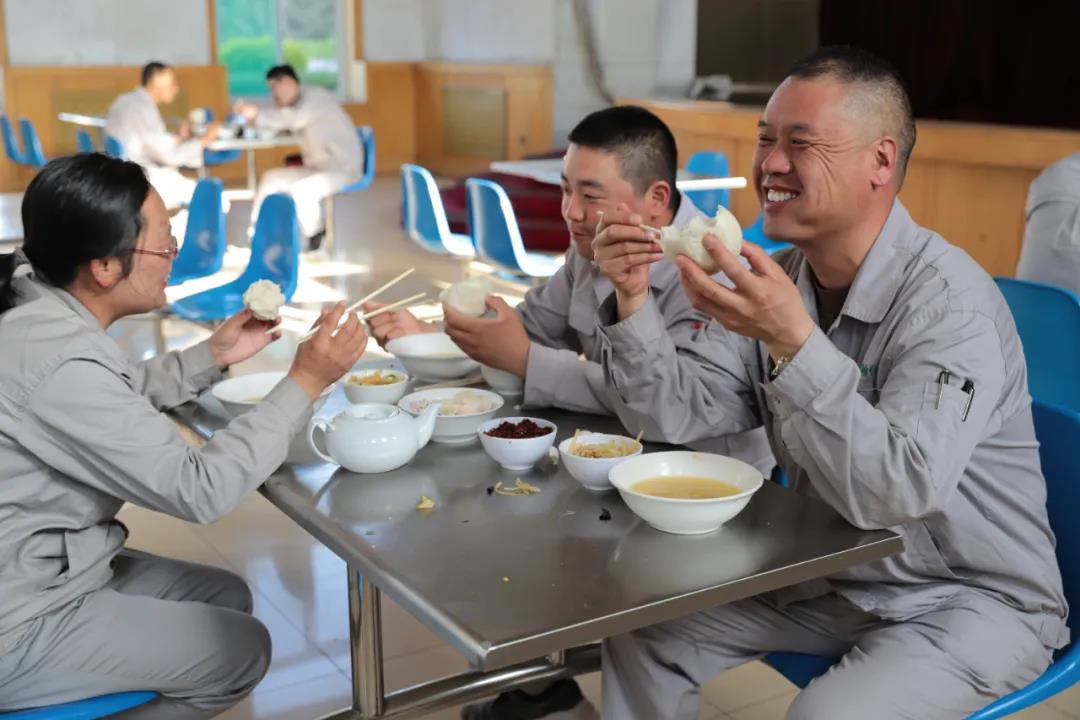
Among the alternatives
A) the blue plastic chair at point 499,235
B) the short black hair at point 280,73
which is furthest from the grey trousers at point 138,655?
the short black hair at point 280,73

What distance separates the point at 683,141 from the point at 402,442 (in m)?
7.26

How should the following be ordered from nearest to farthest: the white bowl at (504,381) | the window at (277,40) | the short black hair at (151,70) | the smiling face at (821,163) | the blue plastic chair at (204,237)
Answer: the smiling face at (821,163) → the white bowl at (504,381) → the blue plastic chair at (204,237) → the short black hair at (151,70) → the window at (277,40)

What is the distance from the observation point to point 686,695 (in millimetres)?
1971

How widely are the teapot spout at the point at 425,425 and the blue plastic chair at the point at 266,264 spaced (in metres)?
2.54

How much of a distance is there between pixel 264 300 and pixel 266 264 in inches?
91.4

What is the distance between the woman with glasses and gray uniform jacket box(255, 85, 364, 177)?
6.41 metres

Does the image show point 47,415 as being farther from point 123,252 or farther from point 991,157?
point 991,157

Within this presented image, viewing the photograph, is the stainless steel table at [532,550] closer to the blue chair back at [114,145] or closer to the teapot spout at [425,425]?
the teapot spout at [425,425]

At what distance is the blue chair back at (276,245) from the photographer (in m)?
4.34

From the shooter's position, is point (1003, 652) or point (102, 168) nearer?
point (1003, 652)

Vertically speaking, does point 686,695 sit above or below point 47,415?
below

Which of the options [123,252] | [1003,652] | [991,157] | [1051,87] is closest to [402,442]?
[123,252]

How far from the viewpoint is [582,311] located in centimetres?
255

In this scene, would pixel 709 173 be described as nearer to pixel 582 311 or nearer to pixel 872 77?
pixel 582 311
